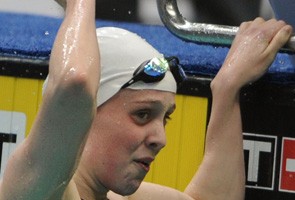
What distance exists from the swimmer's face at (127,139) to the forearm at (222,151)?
0.40m

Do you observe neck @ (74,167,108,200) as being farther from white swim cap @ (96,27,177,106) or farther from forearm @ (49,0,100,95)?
forearm @ (49,0,100,95)

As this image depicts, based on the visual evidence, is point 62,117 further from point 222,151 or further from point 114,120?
point 222,151

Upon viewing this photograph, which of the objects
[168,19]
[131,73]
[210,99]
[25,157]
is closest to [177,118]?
[210,99]

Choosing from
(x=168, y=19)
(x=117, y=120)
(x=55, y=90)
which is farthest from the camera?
(x=168, y=19)

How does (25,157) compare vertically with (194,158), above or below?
above

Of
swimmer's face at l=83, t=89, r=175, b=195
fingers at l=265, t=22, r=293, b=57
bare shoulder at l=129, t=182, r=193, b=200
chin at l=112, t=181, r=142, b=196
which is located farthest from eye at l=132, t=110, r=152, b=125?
fingers at l=265, t=22, r=293, b=57

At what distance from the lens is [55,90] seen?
1.01 m

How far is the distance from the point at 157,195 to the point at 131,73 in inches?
16.3

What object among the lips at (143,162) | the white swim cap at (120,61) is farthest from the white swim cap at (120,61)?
the lips at (143,162)

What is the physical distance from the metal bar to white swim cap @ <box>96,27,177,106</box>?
24 centimetres

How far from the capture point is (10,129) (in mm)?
1823

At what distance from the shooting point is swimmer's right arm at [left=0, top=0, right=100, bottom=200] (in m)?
1.01

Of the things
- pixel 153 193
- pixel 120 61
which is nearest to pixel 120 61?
pixel 120 61

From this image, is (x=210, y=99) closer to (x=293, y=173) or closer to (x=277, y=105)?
(x=277, y=105)
